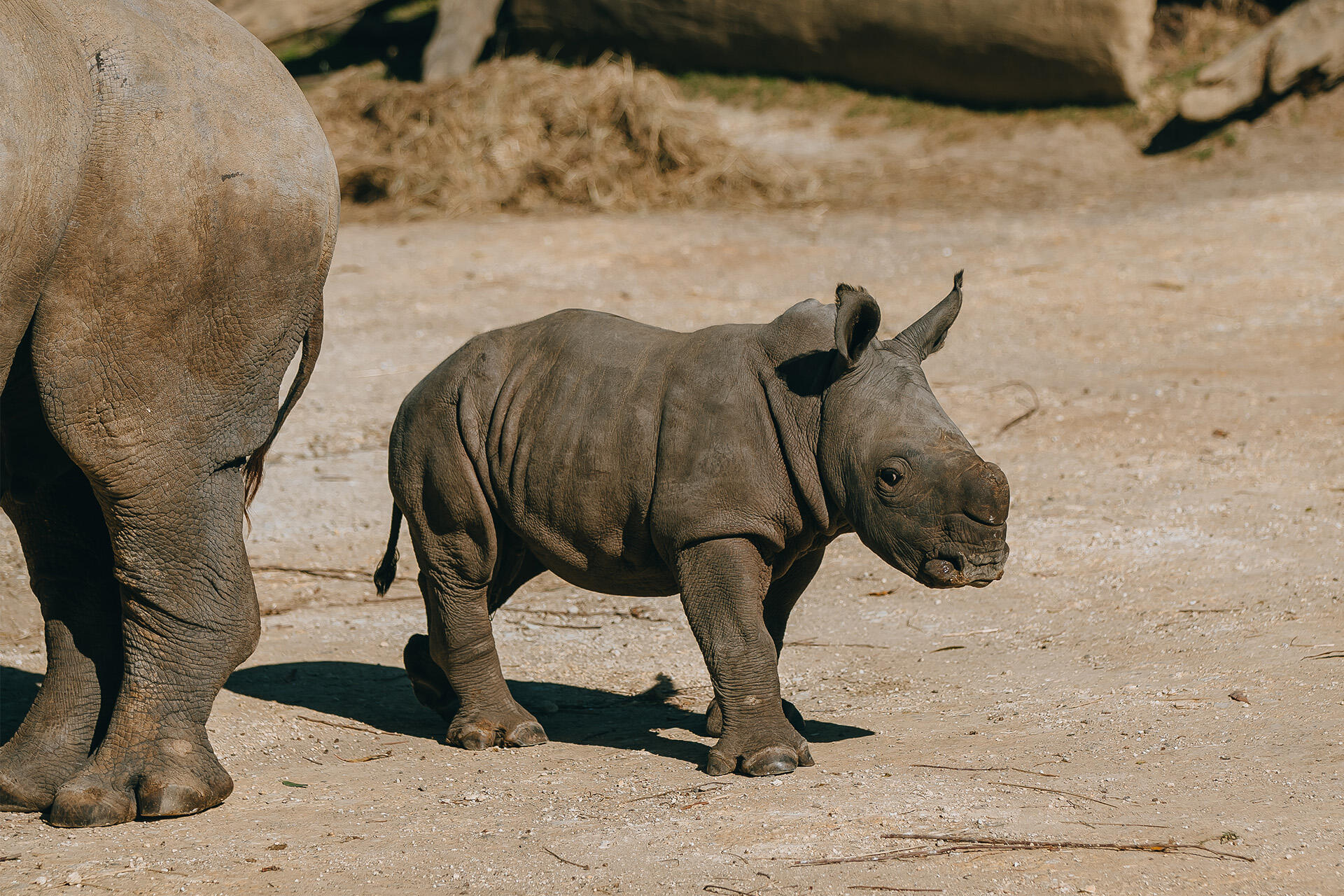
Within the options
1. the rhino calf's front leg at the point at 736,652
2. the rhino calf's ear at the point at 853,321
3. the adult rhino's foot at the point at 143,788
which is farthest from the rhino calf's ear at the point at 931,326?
the adult rhino's foot at the point at 143,788

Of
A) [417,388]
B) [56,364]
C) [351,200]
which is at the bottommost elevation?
[351,200]

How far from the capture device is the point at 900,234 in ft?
42.1

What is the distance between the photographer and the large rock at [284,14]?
16828 mm

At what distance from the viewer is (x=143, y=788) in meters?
4.47

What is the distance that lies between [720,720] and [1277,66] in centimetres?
1168

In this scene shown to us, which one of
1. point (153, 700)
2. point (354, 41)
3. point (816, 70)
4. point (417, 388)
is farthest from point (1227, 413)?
point (354, 41)

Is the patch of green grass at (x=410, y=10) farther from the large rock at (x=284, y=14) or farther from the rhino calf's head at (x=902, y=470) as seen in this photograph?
the rhino calf's head at (x=902, y=470)

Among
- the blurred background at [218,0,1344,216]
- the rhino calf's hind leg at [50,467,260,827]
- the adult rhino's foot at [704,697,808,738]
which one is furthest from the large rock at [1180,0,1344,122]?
the rhino calf's hind leg at [50,467,260,827]

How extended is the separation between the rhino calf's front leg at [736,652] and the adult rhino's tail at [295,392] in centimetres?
140

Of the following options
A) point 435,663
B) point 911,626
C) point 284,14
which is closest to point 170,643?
point 435,663

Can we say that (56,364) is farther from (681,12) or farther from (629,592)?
(681,12)

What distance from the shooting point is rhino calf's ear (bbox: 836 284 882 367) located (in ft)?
15.1

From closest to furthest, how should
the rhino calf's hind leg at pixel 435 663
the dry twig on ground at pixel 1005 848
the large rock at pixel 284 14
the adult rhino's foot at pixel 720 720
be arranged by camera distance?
the dry twig on ground at pixel 1005 848 → the adult rhino's foot at pixel 720 720 → the rhino calf's hind leg at pixel 435 663 → the large rock at pixel 284 14

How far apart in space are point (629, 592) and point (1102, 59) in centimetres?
1149
